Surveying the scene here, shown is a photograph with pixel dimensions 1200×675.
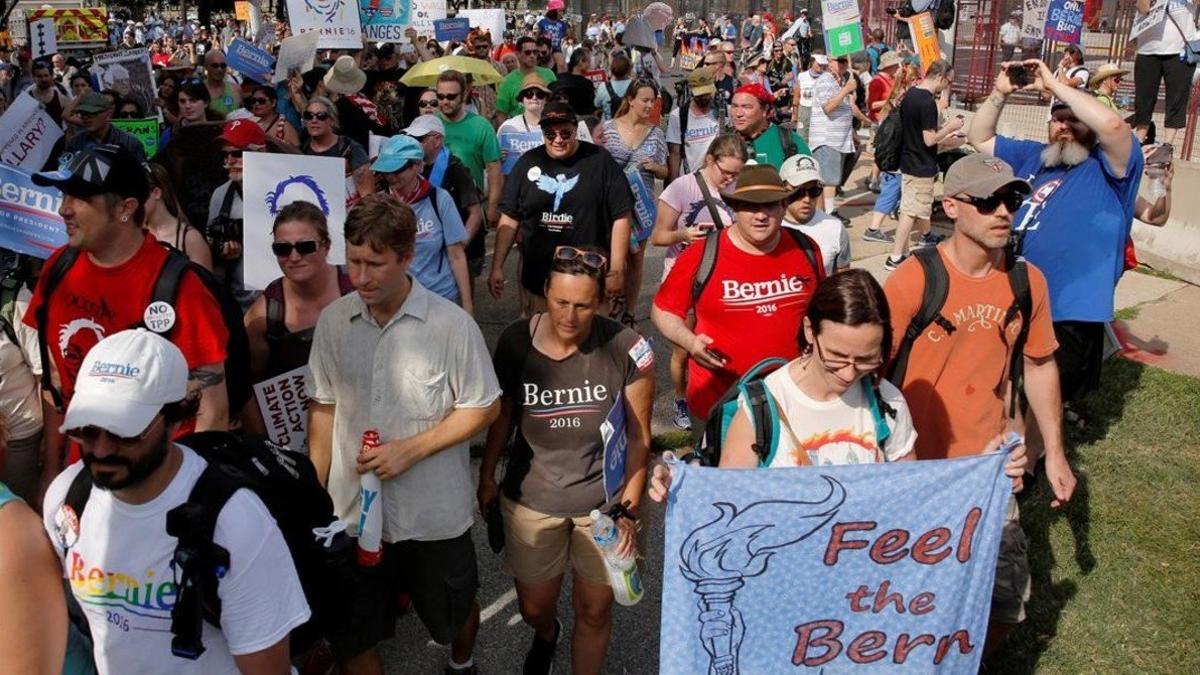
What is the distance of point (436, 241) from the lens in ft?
16.5

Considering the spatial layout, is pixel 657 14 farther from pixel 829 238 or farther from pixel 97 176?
pixel 97 176

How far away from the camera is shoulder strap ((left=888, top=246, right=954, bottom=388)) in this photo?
3270mm

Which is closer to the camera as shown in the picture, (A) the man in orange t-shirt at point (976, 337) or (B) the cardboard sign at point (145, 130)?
(A) the man in orange t-shirt at point (976, 337)

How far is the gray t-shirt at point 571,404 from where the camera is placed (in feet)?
10.9

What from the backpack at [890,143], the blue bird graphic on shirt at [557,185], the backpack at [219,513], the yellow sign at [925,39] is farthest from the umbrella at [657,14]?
the backpack at [219,513]

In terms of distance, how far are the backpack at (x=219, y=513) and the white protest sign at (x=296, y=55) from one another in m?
7.57

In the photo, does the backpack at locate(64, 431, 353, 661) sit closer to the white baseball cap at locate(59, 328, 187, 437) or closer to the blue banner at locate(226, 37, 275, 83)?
the white baseball cap at locate(59, 328, 187, 437)

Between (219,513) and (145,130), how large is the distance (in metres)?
7.18

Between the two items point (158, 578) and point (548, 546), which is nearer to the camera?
point (158, 578)

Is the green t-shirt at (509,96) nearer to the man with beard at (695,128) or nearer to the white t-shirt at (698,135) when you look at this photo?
the man with beard at (695,128)

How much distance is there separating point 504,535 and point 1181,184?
328 inches

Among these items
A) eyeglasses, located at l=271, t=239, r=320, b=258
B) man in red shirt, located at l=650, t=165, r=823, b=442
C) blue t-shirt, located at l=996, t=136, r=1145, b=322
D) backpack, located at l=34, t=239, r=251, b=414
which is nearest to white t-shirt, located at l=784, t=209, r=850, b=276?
man in red shirt, located at l=650, t=165, r=823, b=442

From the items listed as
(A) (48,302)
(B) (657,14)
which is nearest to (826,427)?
(A) (48,302)

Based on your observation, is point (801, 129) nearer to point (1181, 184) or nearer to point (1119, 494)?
point (1181, 184)
